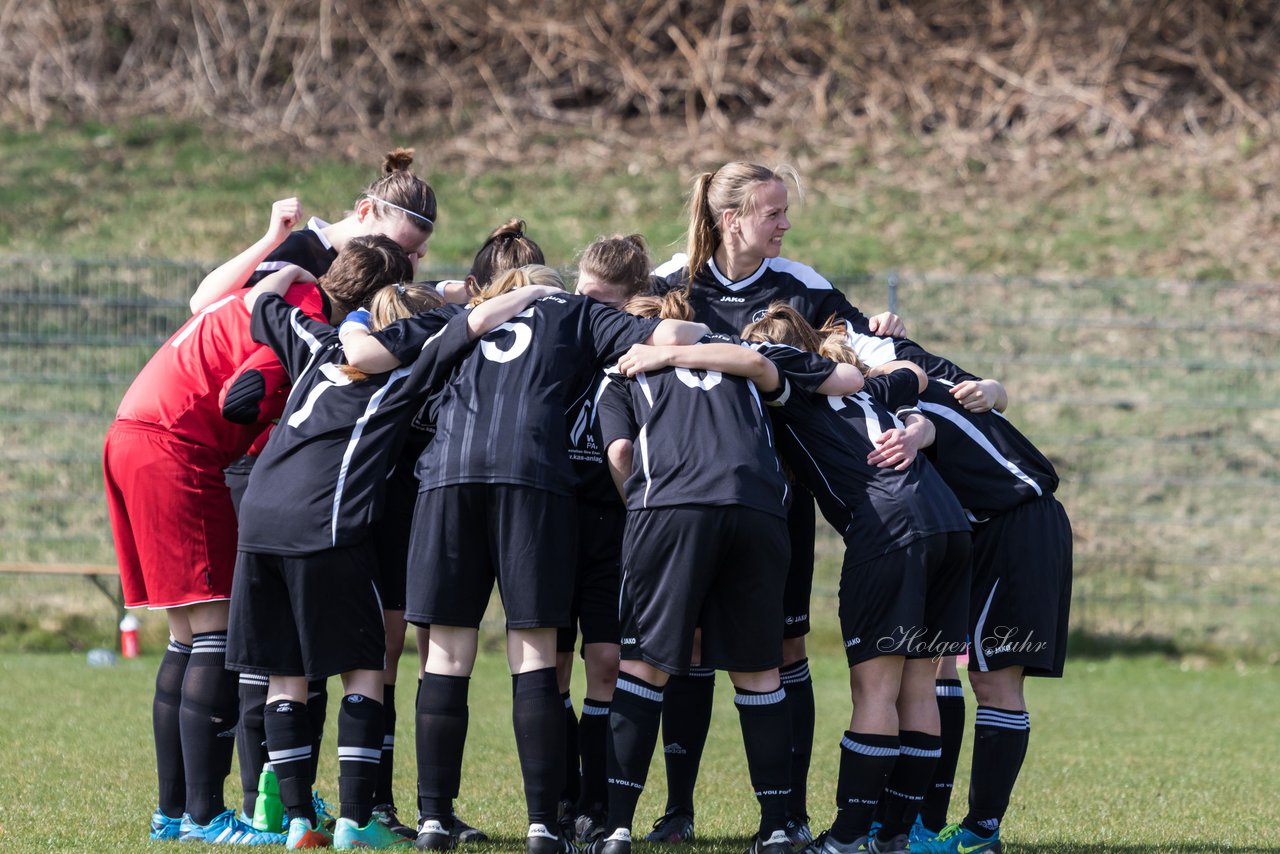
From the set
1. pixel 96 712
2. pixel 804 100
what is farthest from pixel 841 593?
pixel 804 100

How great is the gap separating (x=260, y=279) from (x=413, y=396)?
3.23 feet

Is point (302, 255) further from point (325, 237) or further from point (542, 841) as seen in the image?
point (542, 841)

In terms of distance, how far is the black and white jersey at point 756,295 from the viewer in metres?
5.05

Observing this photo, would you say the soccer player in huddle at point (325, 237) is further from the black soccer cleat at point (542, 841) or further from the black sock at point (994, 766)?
the black sock at point (994, 766)

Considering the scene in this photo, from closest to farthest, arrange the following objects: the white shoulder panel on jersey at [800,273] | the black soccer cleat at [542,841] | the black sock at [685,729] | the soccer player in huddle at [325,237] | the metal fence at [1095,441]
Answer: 1. the black soccer cleat at [542,841]
2. the black sock at [685,729]
3. the soccer player in huddle at [325,237]
4. the white shoulder panel on jersey at [800,273]
5. the metal fence at [1095,441]

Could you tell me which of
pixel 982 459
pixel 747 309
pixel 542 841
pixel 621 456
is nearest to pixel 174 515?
pixel 621 456

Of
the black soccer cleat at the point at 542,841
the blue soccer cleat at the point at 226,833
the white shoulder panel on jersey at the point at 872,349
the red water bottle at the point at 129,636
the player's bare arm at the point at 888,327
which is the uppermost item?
the player's bare arm at the point at 888,327

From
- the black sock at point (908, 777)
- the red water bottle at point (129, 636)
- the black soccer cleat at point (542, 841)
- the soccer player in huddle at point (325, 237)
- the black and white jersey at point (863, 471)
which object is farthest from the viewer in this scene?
the red water bottle at point (129, 636)

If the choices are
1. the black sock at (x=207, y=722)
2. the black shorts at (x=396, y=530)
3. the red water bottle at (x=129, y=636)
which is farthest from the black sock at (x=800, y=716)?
the red water bottle at (x=129, y=636)

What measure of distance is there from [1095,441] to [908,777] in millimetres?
→ 6155

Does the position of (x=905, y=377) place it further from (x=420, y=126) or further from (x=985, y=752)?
(x=420, y=126)

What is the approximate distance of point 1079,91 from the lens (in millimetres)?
15297

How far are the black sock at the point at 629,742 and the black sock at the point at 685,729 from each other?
20.7 inches

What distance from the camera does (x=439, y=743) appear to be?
4219 mm
